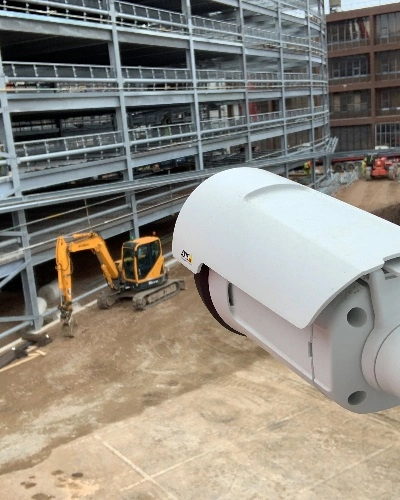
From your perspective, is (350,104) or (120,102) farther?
(350,104)

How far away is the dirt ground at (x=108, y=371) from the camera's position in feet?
42.1

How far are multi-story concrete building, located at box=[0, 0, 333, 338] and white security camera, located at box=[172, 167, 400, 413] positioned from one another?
15573mm

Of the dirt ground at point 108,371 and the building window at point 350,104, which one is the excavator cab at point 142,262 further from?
the building window at point 350,104

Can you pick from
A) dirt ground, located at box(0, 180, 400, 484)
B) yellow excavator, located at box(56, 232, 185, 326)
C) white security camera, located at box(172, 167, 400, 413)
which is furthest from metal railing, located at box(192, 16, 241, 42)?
white security camera, located at box(172, 167, 400, 413)

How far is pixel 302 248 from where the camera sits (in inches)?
69.1

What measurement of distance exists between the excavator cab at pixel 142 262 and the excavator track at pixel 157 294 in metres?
0.34

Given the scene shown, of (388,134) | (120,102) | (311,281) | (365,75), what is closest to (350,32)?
(365,75)

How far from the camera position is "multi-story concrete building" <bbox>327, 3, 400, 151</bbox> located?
5544 centimetres

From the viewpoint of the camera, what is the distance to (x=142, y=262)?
20.0 metres

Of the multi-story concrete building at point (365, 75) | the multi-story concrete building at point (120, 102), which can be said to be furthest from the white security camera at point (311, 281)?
the multi-story concrete building at point (365, 75)

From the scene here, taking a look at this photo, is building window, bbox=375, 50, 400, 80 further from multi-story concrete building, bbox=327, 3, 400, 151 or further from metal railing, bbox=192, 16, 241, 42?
metal railing, bbox=192, 16, 241, 42

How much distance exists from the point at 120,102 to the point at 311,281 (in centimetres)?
2097

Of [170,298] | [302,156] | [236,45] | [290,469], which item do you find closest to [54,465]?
[290,469]

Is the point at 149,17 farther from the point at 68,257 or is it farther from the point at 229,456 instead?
the point at 229,456
